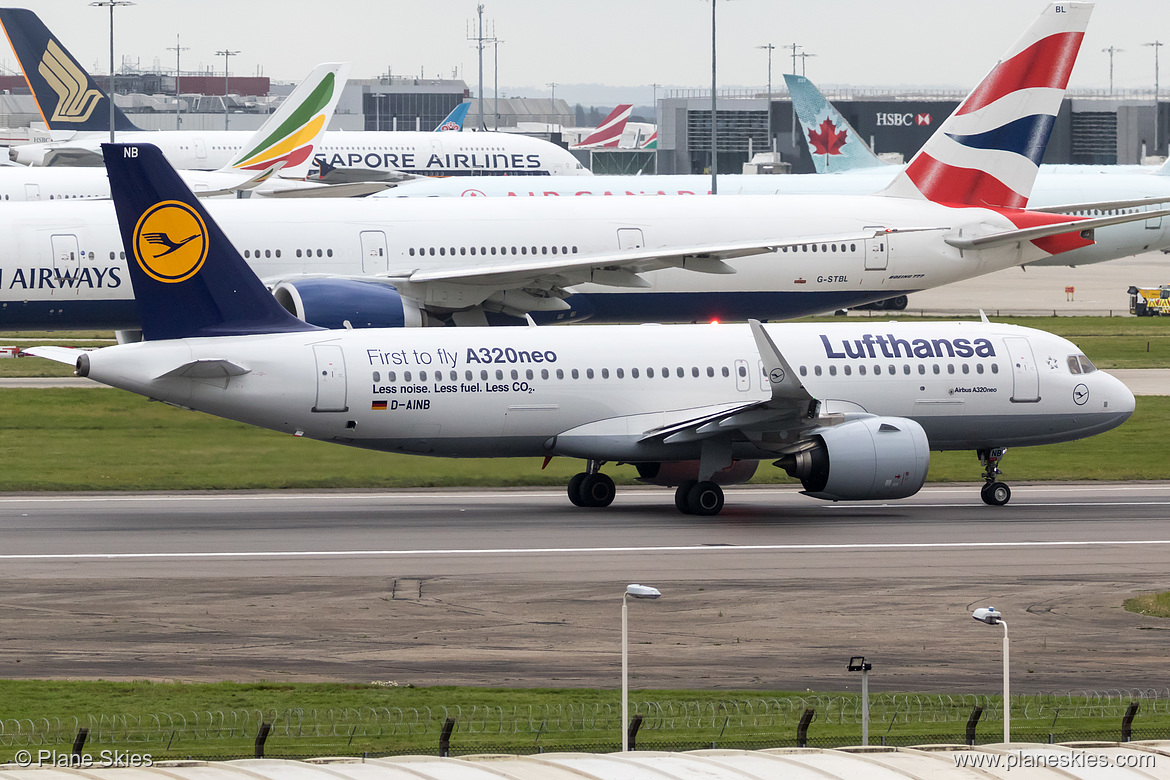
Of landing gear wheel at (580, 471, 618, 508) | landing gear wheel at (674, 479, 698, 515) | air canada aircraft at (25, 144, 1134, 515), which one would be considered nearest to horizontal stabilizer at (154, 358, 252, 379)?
air canada aircraft at (25, 144, 1134, 515)

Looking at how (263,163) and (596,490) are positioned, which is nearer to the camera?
(596,490)

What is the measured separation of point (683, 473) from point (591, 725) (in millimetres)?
17766

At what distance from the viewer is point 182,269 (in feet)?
113

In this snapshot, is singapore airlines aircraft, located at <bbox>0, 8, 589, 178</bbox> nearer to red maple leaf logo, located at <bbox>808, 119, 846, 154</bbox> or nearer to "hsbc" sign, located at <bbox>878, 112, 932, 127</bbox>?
red maple leaf logo, located at <bbox>808, 119, 846, 154</bbox>

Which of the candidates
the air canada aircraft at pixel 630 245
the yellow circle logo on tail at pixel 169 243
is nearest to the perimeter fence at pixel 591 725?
the yellow circle logo on tail at pixel 169 243

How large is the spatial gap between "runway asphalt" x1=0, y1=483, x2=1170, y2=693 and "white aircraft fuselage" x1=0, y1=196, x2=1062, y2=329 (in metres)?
10.7

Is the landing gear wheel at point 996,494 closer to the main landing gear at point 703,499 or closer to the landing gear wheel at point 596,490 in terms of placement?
the main landing gear at point 703,499

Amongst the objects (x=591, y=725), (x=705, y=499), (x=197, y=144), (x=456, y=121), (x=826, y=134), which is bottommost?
(x=591, y=725)

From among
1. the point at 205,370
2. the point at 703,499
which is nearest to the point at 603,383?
the point at 703,499

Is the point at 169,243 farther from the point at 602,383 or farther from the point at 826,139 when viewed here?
the point at 826,139

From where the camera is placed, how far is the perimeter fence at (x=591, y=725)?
18.6 m

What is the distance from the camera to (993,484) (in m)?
38.5

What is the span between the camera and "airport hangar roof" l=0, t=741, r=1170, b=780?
13.8m

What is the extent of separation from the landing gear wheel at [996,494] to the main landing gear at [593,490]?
8308 mm
